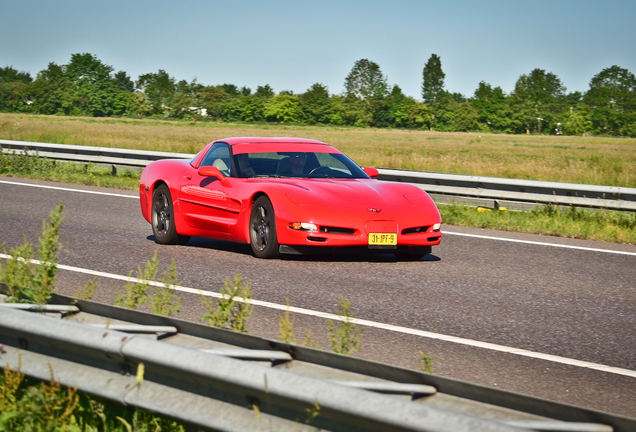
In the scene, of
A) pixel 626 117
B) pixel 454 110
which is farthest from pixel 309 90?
pixel 626 117


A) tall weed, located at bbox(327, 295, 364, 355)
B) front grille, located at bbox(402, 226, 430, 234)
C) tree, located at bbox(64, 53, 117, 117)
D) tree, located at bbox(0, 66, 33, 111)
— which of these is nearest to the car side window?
front grille, located at bbox(402, 226, 430, 234)

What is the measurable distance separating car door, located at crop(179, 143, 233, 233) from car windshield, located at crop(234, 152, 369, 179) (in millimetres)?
229

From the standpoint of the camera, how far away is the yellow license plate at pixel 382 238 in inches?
315

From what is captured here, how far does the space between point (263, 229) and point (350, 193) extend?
3.32 ft

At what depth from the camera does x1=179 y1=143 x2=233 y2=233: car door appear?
8.88 metres

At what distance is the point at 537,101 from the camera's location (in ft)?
547

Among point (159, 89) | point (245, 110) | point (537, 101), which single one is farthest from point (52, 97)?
point (537, 101)

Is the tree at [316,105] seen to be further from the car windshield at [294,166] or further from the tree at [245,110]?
the car windshield at [294,166]

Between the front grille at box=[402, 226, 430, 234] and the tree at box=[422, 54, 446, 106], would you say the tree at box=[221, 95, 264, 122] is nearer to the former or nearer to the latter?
the tree at box=[422, 54, 446, 106]

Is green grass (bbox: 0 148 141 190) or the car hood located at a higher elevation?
the car hood

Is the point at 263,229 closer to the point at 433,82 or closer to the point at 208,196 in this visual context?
the point at 208,196

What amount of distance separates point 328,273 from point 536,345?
2.86 m

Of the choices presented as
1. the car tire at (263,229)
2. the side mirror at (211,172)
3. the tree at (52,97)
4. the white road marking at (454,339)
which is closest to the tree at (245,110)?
the tree at (52,97)

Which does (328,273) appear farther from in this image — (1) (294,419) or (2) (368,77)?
(2) (368,77)
